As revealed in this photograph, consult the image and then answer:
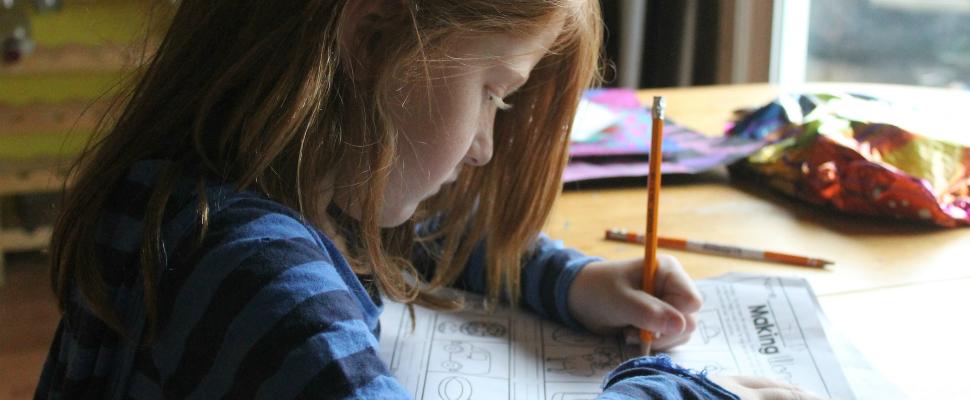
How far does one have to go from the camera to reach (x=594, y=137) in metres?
1.10

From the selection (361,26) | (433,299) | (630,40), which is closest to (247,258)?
(361,26)

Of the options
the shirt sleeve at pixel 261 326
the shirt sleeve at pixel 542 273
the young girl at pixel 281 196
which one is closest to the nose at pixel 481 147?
the young girl at pixel 281 196

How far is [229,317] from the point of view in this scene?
1.64 feet

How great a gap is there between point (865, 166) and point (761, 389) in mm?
394

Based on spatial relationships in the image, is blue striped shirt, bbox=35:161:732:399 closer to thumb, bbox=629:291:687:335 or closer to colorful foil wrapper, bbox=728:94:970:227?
thumb, bbox=629:291:687:335

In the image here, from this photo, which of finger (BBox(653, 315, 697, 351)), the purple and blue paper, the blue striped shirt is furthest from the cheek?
the purple and blue paper

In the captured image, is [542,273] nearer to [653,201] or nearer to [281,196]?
[653,201]

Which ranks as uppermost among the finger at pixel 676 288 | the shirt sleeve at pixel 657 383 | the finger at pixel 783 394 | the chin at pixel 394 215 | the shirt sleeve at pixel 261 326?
the shirt sleeve at pixel 261 326

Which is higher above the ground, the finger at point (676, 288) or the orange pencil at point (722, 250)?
the finger at point (676, 288)

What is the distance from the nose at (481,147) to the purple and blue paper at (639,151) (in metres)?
0.25

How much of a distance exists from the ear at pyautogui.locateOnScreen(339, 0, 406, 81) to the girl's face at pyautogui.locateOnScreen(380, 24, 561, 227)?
3 centimetres

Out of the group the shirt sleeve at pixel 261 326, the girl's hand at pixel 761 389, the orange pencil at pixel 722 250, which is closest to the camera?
the shirt sleeve at pixel 261 326

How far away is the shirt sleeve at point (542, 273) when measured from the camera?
2.56ft

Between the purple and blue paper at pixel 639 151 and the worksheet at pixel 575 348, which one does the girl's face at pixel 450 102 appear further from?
the purple and blue paper at pixel 639 151
